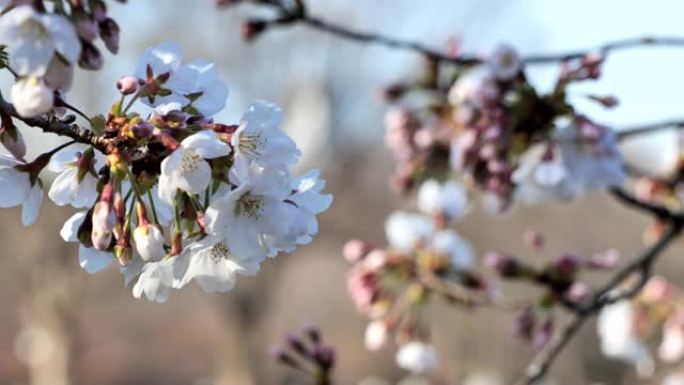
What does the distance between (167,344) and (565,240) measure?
757cm

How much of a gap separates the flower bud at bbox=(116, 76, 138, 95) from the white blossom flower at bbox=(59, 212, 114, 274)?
4.0 inches

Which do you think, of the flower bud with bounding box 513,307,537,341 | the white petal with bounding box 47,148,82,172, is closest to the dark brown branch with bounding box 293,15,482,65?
the flower bud with bounding box 513,307,537,341

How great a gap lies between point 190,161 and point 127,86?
A: 11cm

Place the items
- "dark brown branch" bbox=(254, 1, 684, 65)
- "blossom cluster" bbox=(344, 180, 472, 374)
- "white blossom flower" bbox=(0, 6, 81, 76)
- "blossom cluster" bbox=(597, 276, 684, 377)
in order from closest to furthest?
"white blossom flower" bbox=(0, 6, 81, 76), "dark brown branch" bbox=(254, 1, 684, 65), "blossom cluster" bbox=(344, 180, 472, 374), "blossom cluster" bbox=(597, 276, 684, 377)

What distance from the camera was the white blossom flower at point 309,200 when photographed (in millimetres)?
790

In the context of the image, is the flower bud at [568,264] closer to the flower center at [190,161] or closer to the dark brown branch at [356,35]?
the dark brown branch at [356,35]

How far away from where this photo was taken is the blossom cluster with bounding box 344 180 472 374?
207cm

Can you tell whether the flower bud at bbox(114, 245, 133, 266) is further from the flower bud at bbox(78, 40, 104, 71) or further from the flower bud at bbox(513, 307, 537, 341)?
the flower bud at bbox(513, 307, 537, 341)

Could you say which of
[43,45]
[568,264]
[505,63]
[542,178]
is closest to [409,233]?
[568,264]

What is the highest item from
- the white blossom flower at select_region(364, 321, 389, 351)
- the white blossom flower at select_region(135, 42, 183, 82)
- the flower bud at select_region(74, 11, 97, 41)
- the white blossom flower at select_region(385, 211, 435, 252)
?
the flower bud at select_region(74, 11, 97, 41)

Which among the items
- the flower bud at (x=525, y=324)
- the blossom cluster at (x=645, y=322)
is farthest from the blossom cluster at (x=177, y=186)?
the blossom cluster at (x=645, y=322)

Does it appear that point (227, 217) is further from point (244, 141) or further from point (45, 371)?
point (45, 371)

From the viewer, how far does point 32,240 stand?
36.0 feet

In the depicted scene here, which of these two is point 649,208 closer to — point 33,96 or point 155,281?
point 155,281
